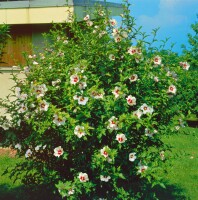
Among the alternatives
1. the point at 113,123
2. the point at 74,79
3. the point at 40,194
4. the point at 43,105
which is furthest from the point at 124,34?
the point at 40,194

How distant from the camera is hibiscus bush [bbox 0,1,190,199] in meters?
5.41

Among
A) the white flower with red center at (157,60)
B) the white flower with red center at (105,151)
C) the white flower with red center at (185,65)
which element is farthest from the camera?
the white flower with red center at (185,65)

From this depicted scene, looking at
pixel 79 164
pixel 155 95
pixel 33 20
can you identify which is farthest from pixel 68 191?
pixel 33 20

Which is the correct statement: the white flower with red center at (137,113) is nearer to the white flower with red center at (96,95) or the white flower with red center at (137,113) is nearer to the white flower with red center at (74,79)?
the white flower with red center at (96,95)

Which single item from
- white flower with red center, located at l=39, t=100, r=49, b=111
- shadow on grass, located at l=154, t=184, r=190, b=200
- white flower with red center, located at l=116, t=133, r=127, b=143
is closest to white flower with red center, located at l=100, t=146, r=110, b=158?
white flower with red center, located at l=116, t=133, r=127, b=143

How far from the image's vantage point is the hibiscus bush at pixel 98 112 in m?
5.41

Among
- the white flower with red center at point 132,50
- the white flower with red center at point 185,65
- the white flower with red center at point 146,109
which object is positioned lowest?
the white flower with red center at point 146,109

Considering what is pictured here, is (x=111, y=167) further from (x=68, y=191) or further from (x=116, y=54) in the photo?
(x=116, y=54)

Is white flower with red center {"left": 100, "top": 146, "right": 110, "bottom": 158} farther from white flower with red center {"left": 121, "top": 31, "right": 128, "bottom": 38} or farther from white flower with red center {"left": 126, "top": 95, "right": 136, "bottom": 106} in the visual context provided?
white flower with red center {"left": 121, "top": 31, "right": 128, "bottom": 38}

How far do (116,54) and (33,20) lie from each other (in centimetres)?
916

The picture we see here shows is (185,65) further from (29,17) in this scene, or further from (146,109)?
(29,17)

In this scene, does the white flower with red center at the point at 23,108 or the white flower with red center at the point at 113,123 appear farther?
the white flower with red center at the point at 23,108

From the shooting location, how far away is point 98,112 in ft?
17.6

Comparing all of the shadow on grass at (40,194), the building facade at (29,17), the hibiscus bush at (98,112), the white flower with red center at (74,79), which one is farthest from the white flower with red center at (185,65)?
the building facade at (29,17)
